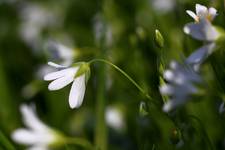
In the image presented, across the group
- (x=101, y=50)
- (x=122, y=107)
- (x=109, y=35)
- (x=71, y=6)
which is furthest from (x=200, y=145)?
(x=71, y=6)

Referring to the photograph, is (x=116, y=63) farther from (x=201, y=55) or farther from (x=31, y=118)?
(x=201, y=55)

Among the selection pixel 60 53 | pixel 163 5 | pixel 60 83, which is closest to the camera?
pixel 60 83

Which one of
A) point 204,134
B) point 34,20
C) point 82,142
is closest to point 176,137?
point 204,134

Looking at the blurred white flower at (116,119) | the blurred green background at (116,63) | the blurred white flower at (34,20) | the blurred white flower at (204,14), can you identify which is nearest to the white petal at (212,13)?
the blurred white flower at (204,14)

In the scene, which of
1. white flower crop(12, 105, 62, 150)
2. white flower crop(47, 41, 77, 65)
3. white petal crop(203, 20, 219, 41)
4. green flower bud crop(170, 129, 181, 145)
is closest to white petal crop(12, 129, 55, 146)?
white flower crop(12, 105, 62, 150)

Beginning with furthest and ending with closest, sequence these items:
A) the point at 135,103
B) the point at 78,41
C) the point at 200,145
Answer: the point at 78,41
the point at 135,103
the point at 200,145

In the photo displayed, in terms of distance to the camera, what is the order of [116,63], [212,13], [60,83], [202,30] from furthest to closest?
[116,63] < [60,83] < [212,13] < [202,30]

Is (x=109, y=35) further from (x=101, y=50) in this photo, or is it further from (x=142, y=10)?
(x=101, y=50)
